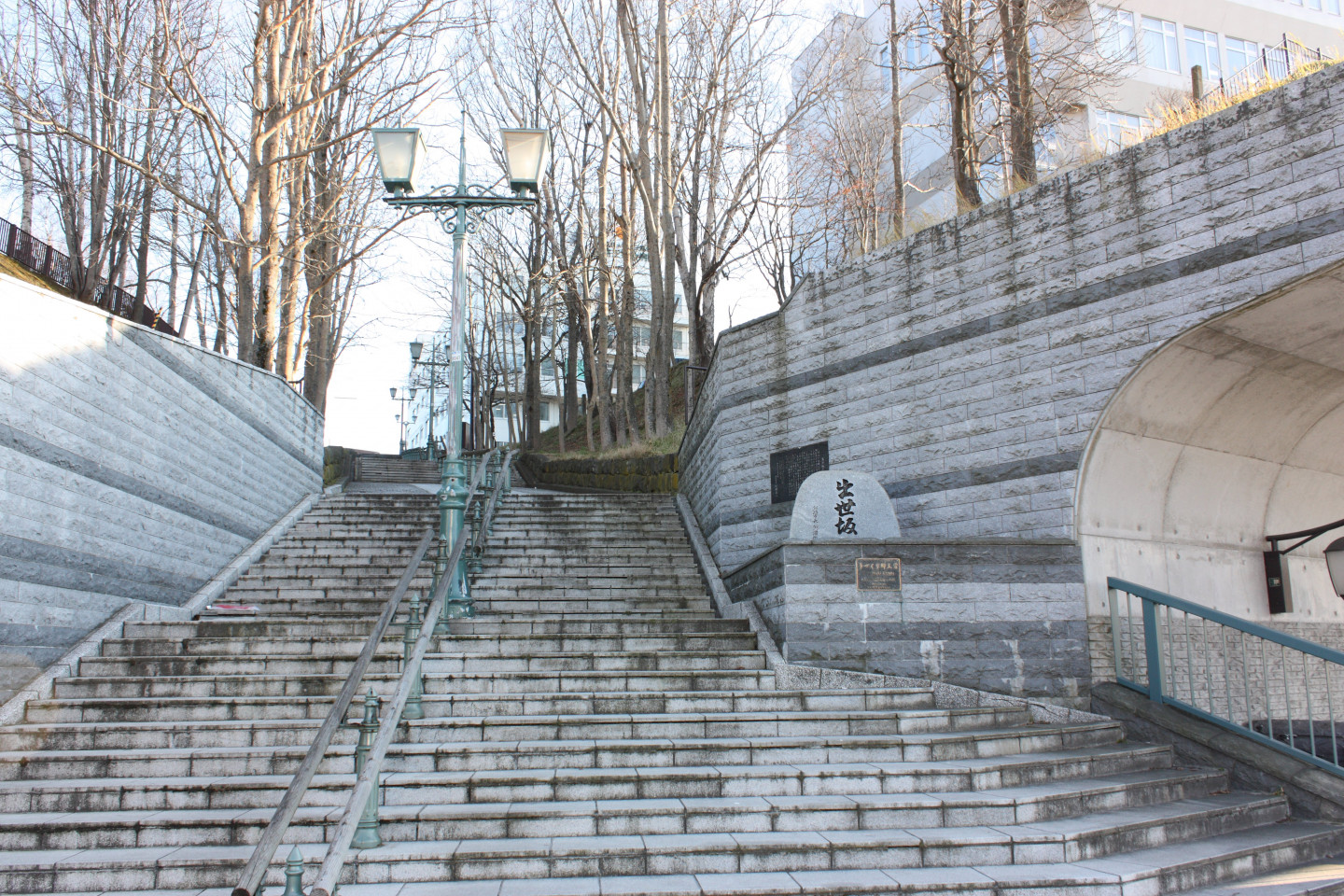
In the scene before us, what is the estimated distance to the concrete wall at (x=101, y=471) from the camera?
7023mm

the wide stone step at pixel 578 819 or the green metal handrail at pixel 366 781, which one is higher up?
the green metal handrail at pixel 366 781

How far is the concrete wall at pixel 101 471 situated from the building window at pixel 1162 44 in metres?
25.4

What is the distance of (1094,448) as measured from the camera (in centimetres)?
778

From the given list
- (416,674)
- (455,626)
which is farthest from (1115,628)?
(455,626)

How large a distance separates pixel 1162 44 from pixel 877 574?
24739 mm


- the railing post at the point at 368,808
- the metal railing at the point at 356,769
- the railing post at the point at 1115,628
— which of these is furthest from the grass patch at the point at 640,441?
the railing post at the point at 368,808

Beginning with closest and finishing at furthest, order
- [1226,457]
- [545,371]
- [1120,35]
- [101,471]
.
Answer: [101,471], [1226,457], [1120,35], [545,371]

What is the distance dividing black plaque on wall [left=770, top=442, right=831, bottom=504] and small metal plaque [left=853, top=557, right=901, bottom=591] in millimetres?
2338

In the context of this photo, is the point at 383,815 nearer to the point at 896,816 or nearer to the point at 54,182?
the point at 896,816

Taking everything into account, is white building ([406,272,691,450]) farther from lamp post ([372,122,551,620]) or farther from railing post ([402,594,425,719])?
railing post ([402,594,425,719])

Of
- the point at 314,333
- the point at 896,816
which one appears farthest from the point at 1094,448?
the point at 314,333

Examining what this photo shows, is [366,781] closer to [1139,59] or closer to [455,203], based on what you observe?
[455,203]

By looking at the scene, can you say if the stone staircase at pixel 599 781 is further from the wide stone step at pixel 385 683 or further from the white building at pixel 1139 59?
the white building at pixel 1139 59

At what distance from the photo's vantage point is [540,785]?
5.48 metres
